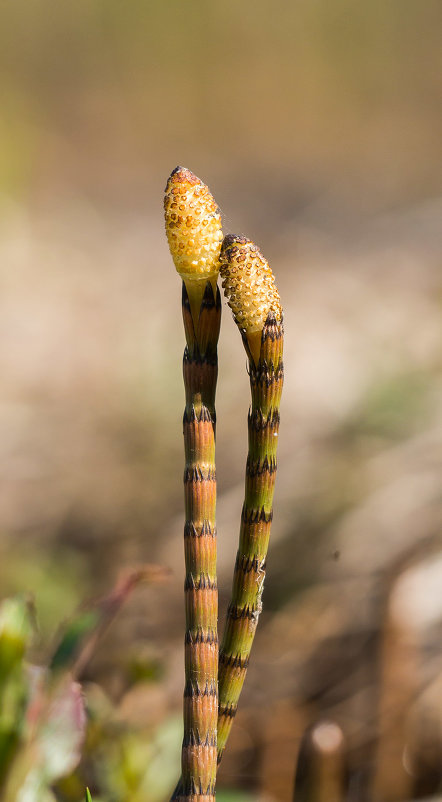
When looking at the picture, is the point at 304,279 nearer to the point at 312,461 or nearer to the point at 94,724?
the point at 312,461

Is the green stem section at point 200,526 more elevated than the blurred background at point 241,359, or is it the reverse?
the blurred background at point 241,359

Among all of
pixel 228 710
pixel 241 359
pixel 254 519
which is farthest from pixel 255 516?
pixel 241 359

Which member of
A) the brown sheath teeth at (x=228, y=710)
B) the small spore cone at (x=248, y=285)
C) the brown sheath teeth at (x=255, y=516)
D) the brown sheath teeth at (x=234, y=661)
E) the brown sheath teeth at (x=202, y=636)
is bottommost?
the brown sheath teeth at (x=228, y=710)

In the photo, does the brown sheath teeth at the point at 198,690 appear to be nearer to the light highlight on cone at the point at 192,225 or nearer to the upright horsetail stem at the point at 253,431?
the upright horsetail stem at the point at 253,431

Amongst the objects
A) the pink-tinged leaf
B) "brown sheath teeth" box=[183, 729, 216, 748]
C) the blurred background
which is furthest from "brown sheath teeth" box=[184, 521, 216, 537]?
the blurred background

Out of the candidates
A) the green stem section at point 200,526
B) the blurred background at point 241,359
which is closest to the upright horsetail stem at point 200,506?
the green stem section at point 200,526

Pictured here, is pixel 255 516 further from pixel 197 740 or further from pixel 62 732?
pixel 62 732
